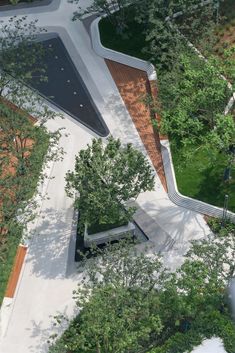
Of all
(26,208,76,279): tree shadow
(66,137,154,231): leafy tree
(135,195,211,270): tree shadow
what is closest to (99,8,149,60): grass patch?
(135,195,211,270): tree shadow

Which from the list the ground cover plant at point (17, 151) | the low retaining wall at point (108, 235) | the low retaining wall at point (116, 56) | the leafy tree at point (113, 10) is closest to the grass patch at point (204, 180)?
the low retaining wall at point (108, 235)

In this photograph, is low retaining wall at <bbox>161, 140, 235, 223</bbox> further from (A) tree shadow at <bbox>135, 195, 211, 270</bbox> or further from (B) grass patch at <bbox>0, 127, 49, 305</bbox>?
(B) grass patch at <bbox>0, 127, 49, 305</bbox>

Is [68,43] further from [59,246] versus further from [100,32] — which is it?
[59,246]

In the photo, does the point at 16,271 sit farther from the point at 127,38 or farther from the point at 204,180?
the point at 127,38

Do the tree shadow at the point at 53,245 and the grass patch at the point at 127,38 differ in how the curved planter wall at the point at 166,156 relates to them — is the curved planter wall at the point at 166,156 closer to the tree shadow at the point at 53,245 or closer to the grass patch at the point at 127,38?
the grass patch at the point at 127,38

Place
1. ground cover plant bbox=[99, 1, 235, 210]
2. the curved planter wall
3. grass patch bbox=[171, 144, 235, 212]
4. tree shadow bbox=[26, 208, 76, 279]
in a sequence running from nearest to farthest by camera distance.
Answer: ground cover plant bbox=[99, 1, 235, 210] < tree shadow bbox=[26, 208, 76, 279] < the curved planter wall < grass patch bbox=[171, 144, 235, 212]

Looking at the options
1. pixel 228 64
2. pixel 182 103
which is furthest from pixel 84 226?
pixel 228 64

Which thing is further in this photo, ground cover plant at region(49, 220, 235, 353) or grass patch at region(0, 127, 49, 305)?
grass patch at region(0, 127, 49, 305)
